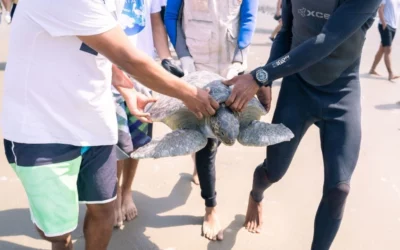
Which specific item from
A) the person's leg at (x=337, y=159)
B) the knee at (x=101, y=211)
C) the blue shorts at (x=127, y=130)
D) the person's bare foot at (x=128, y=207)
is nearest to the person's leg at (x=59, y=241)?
the knee at (x=101, y=211)

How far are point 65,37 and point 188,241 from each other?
1363 millimetres

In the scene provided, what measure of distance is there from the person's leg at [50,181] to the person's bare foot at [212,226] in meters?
0.91

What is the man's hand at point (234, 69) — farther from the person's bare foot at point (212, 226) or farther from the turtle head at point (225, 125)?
the person's bare foot at point (212, 226)

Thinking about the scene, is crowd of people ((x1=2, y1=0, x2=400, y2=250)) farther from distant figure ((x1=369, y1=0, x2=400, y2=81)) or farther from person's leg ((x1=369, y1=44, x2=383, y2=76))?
person's leg ((x1=369, y1=44, x2=383, y2=76))

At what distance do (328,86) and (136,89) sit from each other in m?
0.94

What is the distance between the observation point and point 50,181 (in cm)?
157

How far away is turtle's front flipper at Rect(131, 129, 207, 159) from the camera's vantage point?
1.88m

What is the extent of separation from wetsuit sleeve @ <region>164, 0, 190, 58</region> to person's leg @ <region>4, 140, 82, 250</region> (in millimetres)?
989

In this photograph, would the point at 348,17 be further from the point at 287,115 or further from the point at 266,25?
the point at 266,25

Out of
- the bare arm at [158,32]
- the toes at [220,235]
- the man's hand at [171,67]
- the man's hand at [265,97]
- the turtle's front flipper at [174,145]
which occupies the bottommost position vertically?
the toes at [220,235]

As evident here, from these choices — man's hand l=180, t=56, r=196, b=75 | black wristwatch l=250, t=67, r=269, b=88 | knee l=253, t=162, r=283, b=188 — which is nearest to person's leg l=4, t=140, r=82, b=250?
black wristwatch l=250, t=67, r=269, b=88

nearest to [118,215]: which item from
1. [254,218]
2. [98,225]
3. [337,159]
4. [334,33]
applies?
[98,225]

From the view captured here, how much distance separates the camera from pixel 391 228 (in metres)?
2.55

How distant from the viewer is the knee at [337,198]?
1.92 metres
